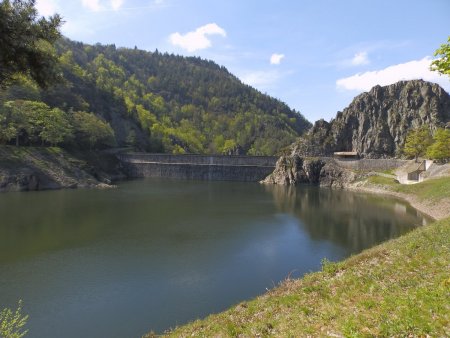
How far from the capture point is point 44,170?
93.1m

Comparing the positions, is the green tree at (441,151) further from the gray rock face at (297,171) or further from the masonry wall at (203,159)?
the masonry wall at (203,159)

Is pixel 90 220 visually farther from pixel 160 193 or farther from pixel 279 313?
pixel 279 313

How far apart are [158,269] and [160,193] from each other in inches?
2239

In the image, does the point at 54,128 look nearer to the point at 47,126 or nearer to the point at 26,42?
the point at 47,126

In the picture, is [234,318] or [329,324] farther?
[234,318]

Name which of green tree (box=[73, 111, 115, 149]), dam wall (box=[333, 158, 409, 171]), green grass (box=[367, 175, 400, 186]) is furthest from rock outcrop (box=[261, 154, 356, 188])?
green tree (box=[73, 111, 115, 149])

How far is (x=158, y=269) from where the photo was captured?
109 feet

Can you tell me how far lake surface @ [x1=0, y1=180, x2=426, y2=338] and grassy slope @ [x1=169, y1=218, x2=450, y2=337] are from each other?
6.36 m

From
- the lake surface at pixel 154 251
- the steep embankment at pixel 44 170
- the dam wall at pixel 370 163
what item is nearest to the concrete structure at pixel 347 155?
the dam wall at pixel 370 163

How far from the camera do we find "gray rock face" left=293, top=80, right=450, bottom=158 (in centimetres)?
12769

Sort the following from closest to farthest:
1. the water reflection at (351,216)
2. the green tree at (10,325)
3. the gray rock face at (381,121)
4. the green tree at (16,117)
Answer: the green tree at (10,325) < the water reflection at (351,216) < the green tree at (16,117) < the gray rock face at (381,121)

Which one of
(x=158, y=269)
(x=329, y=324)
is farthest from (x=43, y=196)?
(x=329, y=324)

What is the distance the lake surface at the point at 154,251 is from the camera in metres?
24.9

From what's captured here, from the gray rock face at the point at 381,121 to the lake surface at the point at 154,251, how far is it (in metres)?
62.1
